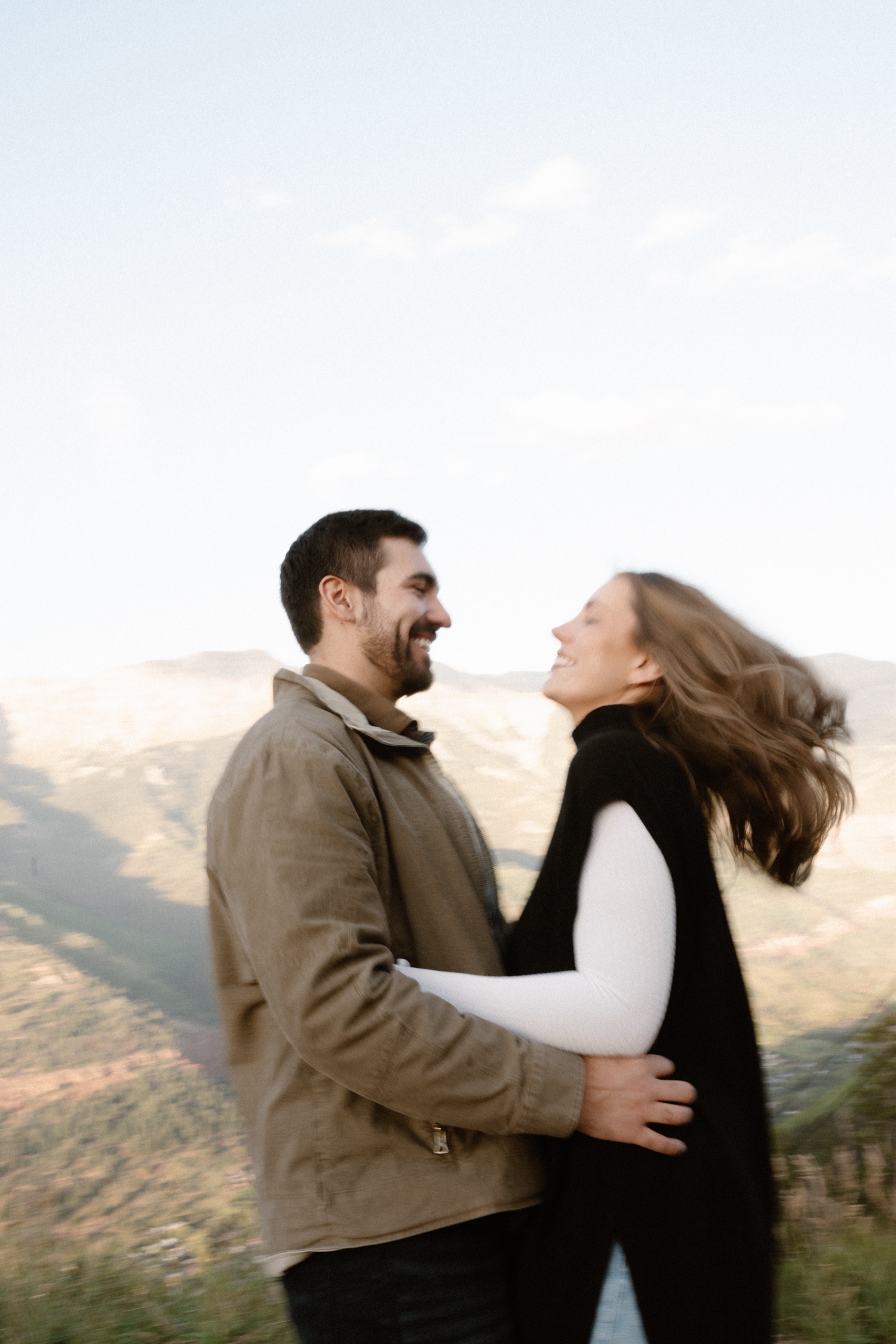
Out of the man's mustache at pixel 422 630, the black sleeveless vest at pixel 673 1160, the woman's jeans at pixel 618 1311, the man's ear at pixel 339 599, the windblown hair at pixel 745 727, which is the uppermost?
the man's ear at pixel 339 599

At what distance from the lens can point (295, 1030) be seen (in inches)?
62.3

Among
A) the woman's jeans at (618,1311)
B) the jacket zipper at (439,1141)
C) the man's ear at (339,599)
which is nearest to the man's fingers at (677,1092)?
the woman's jeans at (618,1311)

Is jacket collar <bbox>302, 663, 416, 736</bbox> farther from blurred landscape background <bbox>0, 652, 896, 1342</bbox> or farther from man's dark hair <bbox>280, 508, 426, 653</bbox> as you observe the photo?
blurred landscape background <bbox>0, 652, 896, 1342</bbox>

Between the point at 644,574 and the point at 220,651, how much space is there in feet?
52.9

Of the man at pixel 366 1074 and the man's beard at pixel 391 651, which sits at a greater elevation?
the man's beard at pixel 391 651

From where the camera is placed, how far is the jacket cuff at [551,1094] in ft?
5.33

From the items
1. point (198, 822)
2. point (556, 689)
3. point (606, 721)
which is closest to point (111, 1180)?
point (556, 689)

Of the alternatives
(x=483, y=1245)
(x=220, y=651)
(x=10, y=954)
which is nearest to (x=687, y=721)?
(x=483, y=1245)

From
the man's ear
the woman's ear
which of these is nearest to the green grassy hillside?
the man's ear

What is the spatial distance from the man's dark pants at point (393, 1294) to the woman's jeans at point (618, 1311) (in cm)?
19

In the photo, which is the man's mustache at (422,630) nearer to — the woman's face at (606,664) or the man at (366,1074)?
the woman's face at (606,664)

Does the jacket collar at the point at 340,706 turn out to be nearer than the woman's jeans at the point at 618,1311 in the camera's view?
No

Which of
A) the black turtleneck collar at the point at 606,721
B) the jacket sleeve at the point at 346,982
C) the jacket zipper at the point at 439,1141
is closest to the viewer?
the jacket sleeve at the point at 346,982

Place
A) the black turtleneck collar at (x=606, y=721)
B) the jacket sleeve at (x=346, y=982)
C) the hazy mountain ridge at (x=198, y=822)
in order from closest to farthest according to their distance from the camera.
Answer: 1. the jacket sleeve at (x=346, y=982)
2. the black turtleneck collar at (x=606, y=721)
3. the hazy mountain ridge at (x=198, y=822)
